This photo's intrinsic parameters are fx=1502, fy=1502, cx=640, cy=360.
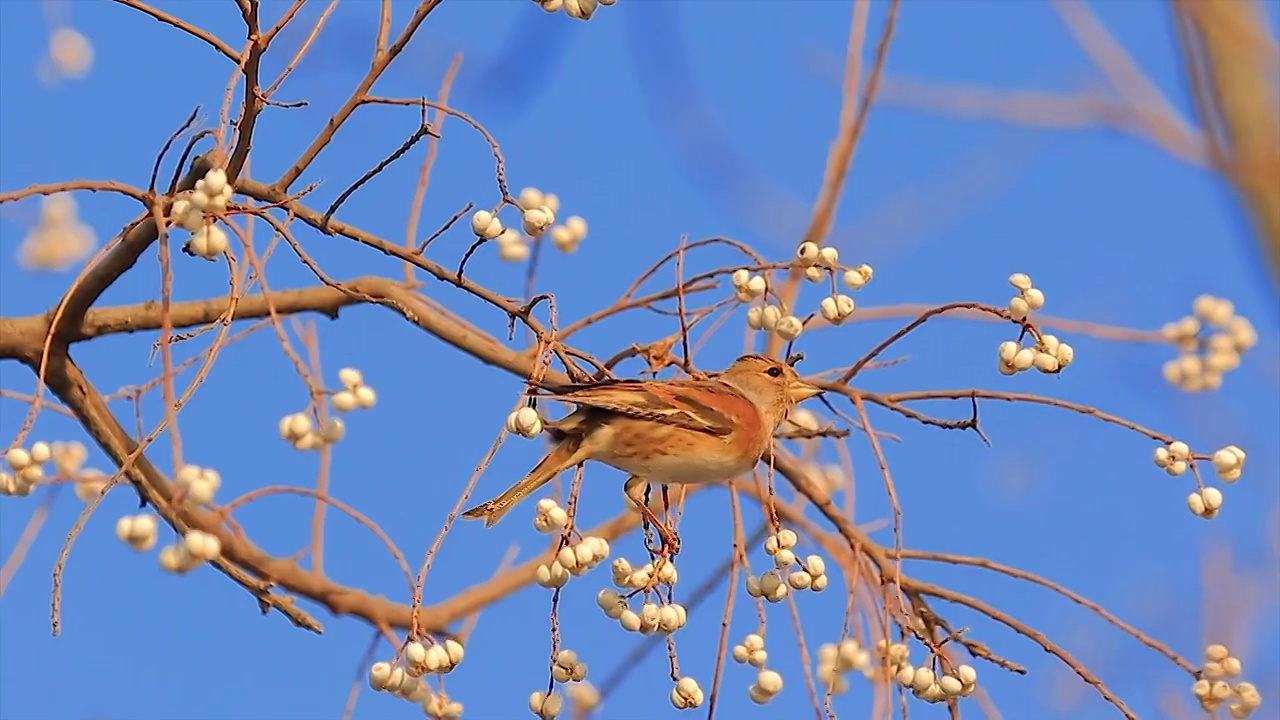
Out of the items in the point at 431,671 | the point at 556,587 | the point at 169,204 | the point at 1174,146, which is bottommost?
the point at 431,671

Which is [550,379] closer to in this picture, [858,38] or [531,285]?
[531,285]

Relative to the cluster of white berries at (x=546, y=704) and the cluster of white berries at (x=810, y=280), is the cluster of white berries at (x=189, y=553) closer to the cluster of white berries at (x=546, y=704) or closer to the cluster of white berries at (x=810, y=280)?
the cluster of white berries at (x=546, y=704)

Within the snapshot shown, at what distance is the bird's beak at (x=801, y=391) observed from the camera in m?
3.90

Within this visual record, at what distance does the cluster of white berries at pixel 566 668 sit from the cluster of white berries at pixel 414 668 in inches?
7.1

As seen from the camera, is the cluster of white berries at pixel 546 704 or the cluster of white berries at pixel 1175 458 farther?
the cluster of white berries at pixel 1175 458

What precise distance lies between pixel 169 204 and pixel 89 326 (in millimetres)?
1047

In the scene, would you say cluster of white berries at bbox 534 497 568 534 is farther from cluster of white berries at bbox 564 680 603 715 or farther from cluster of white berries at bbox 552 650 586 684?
cluster of white berries at bbox 564 680 603 715

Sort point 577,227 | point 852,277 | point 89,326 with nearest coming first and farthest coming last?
point 852,277, point 89,326, point 577,227

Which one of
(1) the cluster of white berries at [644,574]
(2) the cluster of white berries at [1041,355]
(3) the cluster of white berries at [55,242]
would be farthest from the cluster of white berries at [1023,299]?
(3) the cluster of white berries at [55,242]

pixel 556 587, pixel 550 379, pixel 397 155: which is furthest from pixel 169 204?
pixel 550 379

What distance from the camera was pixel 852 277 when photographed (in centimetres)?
332

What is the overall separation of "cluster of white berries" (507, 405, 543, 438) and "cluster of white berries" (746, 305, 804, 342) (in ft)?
2.71

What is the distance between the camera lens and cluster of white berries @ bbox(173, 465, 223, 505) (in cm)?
224

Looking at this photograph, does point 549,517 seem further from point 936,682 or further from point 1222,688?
point 1222,688
